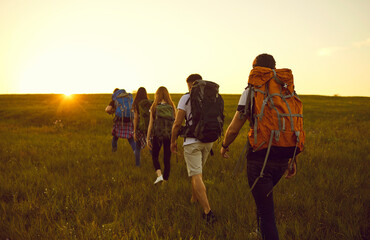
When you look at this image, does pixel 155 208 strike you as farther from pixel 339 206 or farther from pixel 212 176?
pixel 339 206

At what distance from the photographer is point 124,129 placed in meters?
7.62

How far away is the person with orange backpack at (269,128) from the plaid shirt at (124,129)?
5457 mm

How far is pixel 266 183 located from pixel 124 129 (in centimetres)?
585

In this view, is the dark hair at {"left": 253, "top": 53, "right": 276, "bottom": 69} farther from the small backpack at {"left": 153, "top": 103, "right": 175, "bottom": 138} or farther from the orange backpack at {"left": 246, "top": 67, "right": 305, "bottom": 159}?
the small backpack at {"left": 153, "top": 103, "right": 175, "bottom": 138}

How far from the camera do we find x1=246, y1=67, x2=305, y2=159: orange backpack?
242 cm

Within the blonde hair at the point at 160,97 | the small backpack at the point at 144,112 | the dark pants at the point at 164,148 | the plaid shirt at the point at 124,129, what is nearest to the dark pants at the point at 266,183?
the dark pants at the point at 164,148

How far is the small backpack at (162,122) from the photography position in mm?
5262

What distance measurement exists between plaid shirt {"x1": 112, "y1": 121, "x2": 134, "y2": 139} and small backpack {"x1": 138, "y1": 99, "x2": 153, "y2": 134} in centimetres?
140

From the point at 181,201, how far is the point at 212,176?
5.65 feet

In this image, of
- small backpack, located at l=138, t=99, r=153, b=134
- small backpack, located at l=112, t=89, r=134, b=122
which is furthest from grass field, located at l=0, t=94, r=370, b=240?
small backpack, located at l=112, t=89, r=134, b=122

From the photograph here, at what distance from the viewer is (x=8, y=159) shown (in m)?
8.10

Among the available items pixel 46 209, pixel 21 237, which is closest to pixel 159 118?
pixel 46 209

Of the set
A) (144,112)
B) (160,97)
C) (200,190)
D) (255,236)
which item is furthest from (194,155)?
(144,112)

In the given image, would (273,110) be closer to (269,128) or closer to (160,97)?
(269,128)
